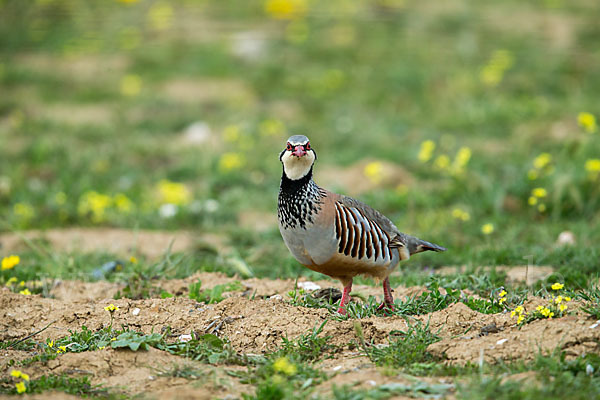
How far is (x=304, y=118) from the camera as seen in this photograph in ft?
31.8

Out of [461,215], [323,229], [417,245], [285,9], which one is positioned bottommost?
[461,215]

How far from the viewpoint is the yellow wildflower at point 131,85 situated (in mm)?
10375

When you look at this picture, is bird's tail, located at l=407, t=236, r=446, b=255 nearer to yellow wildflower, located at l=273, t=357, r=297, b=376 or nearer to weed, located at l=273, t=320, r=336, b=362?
weed, located at l=273, t=320, r=336, b=362

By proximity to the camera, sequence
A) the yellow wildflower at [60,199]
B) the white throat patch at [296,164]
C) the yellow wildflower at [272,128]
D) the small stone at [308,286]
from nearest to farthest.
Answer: the white throat patch at [296,164] → the small stone at [308,286] → the yellow wildflower at [60,199] → the yellow wildflower at [272,128]

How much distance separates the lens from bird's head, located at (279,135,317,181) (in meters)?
3.77

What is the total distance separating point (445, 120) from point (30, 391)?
23.5 ft

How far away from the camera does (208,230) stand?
6.50 m

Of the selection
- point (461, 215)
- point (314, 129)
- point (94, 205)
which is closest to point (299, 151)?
point (461, 215)

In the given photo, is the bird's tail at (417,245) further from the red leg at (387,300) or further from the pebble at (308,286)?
the pebble at (308,286)

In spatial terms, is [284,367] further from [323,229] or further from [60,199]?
[60,199]

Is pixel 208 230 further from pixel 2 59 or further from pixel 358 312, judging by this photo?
pixel 2 59

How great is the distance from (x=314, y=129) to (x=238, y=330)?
574 centimetres

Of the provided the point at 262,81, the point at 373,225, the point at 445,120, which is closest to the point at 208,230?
the point at 373,225

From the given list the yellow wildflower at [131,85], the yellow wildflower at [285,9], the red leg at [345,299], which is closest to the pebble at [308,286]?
the red leg at [345,299]
